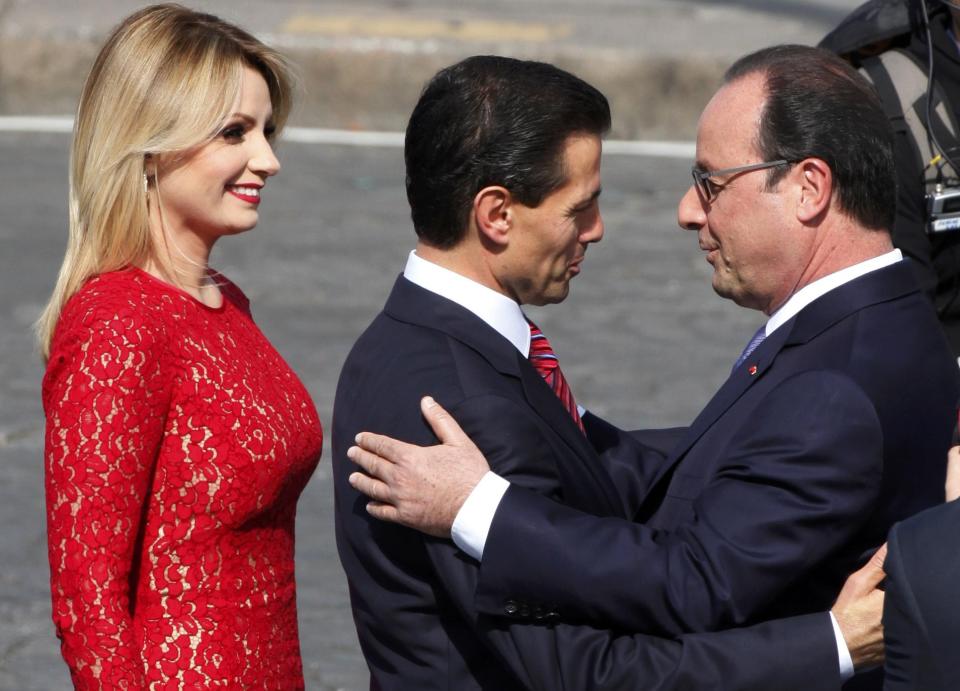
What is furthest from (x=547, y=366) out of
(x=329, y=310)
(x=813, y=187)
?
(x=329, y=310)

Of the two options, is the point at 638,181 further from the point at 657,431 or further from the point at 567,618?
the point at 567,618

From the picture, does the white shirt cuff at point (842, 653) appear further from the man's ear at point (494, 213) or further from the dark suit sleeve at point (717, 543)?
the man's ear at point (494, 213)

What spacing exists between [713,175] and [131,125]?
3.31 feet

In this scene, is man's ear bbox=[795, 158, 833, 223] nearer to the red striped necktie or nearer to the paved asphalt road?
the red striped necktie

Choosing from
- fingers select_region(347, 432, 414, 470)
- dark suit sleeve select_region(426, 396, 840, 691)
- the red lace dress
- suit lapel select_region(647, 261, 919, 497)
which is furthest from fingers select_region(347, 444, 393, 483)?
suit lapel select_region(647, 261, 919, 497)

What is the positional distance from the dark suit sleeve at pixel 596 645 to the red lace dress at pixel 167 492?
496 millimetres

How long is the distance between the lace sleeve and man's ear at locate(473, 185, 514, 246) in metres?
0.60

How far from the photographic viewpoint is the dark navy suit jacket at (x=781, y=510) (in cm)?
233

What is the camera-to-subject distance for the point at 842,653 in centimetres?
238

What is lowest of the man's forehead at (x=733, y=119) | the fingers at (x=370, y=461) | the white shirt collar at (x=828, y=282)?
the fingers at (x=370, y=461)

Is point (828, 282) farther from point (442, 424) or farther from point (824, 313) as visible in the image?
point (442, 424)

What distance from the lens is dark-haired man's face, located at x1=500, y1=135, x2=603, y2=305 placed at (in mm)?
2547

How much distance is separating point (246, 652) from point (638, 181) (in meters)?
6.22

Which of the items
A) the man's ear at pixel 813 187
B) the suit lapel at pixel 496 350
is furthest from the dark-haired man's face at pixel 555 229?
the man's ear at pixel 813 187
